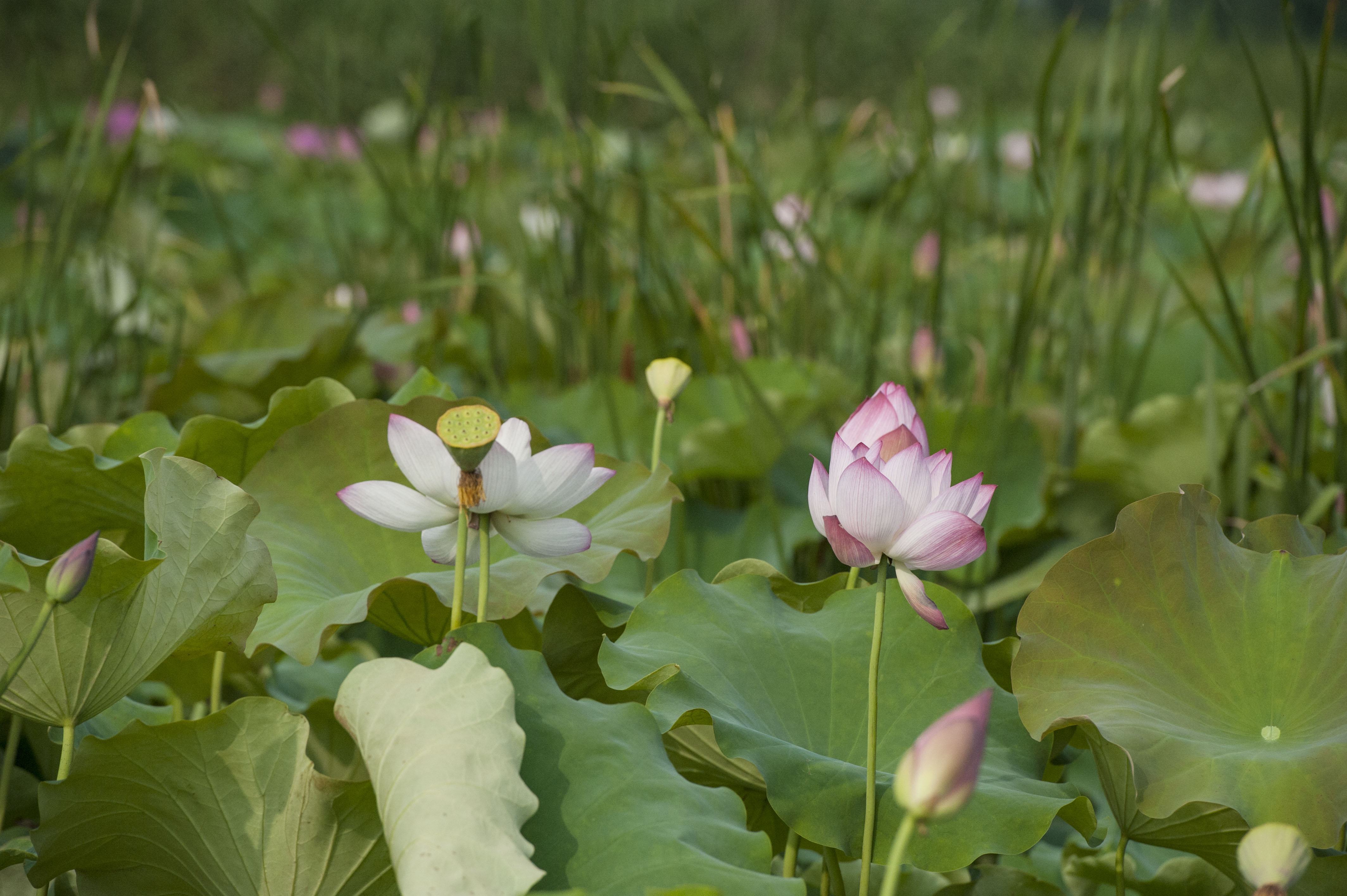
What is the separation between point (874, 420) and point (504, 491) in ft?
0.67

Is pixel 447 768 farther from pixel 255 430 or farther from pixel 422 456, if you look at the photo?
pixel 255 430

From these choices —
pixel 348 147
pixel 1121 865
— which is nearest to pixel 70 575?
pixel 1121 865

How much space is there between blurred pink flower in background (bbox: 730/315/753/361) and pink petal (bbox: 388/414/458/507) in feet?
2.87

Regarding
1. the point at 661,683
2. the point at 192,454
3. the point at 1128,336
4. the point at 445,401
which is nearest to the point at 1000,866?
the point at 661,683

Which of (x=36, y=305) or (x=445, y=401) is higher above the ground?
(x=445, y=401)

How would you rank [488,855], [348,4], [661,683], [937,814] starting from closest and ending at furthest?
1. [937,814]
2. [488,855]
3. [661,683]
4. [348,4]

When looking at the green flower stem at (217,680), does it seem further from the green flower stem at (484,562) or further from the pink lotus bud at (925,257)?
the pink lotus bud at (925,257)

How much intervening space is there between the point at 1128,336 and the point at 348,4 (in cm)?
614

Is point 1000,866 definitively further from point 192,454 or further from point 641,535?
point 192,454

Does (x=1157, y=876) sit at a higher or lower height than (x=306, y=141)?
lower

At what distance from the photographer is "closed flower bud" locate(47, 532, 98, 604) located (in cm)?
45

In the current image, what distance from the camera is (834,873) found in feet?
2.00

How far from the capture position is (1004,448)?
1237 millimetres

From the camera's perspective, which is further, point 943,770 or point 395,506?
point 395,506
